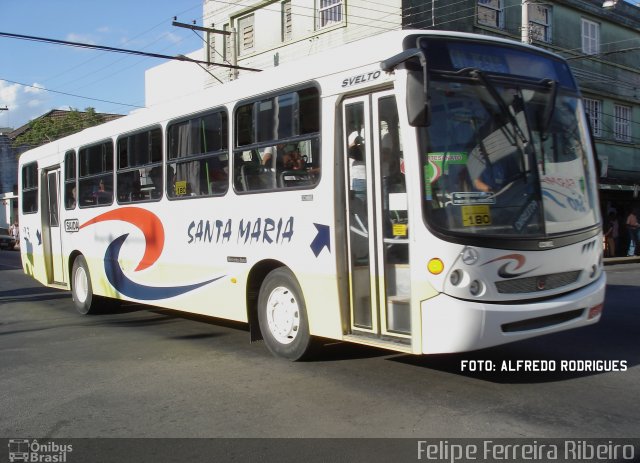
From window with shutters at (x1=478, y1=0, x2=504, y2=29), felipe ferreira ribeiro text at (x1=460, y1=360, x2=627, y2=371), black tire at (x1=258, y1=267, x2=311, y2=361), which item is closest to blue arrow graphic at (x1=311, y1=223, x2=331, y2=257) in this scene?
black tire at (x1=258, y1=267, x2=311, y2=361)

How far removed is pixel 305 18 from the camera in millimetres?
22734

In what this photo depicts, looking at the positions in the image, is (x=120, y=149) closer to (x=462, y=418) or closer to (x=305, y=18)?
(x=462, y=418)

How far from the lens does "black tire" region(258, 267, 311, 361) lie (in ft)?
23.5

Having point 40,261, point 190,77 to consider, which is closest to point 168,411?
point 40,261

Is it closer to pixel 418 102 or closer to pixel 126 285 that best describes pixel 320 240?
pixel 418 102

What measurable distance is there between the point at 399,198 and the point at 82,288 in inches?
313

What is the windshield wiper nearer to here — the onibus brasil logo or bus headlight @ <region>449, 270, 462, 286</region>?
bus headlight @ <region>449, 270, 462, 286</region>

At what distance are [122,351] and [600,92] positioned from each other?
24120 mm

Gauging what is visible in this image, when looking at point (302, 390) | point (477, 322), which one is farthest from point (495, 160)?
point (302, 390)

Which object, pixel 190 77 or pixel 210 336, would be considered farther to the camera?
pixel 190 77

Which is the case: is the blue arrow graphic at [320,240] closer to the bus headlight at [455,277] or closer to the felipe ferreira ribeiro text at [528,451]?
the bus headlight at [455,277]

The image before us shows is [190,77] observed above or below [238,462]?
above

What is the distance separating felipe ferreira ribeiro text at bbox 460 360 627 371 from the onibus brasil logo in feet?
12.7

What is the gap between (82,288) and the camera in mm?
12047
